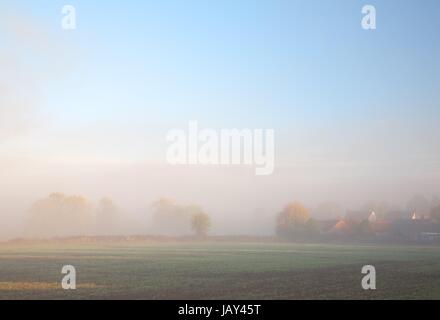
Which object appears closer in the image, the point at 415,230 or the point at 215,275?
the point at 215,275

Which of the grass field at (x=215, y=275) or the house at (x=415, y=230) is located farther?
the house at (x=415, y=230)

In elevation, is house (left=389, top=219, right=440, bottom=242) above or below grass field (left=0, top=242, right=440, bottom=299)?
below

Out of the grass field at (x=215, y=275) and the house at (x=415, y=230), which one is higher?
the grass field at (x=215, y=275)

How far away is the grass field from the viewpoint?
33.2 m

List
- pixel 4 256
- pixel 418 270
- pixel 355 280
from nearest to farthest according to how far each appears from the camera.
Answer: pixel 355 280 < pixel 418 270 < pixel 4 256

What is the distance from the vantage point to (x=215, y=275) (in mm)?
41312

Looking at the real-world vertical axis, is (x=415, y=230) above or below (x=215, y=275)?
below

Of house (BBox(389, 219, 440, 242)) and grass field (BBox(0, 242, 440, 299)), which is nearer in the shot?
grass field (BBox(0, 242, 440, 299))

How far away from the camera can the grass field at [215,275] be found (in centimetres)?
3316
